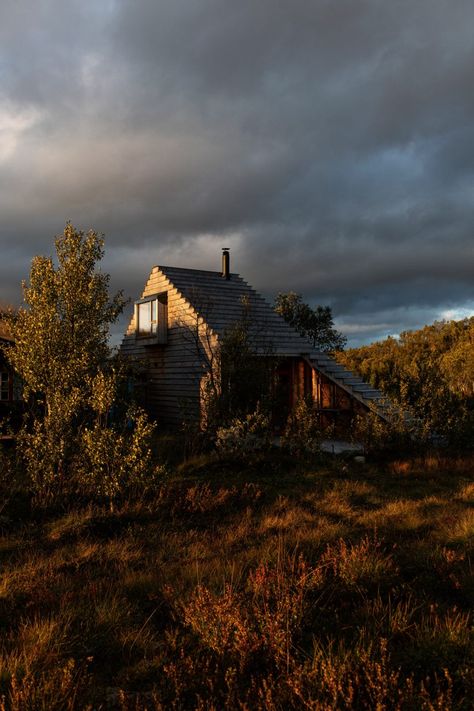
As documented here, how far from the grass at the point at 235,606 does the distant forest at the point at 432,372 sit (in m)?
6.08

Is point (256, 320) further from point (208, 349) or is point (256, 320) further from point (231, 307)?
point (208, 349)

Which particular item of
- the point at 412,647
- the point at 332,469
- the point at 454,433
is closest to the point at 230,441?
the point at 332,469

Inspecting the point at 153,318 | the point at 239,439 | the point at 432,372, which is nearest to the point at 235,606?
the point at 239,439

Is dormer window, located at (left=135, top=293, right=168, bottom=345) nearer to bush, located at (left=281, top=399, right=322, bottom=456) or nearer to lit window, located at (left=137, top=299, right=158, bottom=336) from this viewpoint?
lit window, located at (left=137, top=299, right=158, bottom=336)

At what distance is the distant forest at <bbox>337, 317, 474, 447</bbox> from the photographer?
15266mm

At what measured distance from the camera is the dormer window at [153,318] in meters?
21.2

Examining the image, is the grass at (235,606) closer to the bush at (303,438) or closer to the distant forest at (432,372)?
the bush at (303,438)

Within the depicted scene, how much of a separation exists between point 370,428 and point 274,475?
4290 millimetres

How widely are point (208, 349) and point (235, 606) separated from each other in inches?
541

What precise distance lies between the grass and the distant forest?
6.08 metres

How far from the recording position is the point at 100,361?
443 inches

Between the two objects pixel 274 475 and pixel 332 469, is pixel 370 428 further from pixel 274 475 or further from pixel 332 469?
pixel 274 475

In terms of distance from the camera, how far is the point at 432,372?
16.4m

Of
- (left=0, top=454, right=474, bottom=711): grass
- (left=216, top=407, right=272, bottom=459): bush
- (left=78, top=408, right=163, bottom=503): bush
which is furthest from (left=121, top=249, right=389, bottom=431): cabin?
(left=0, top=454, right=474, bottom=711): grass
